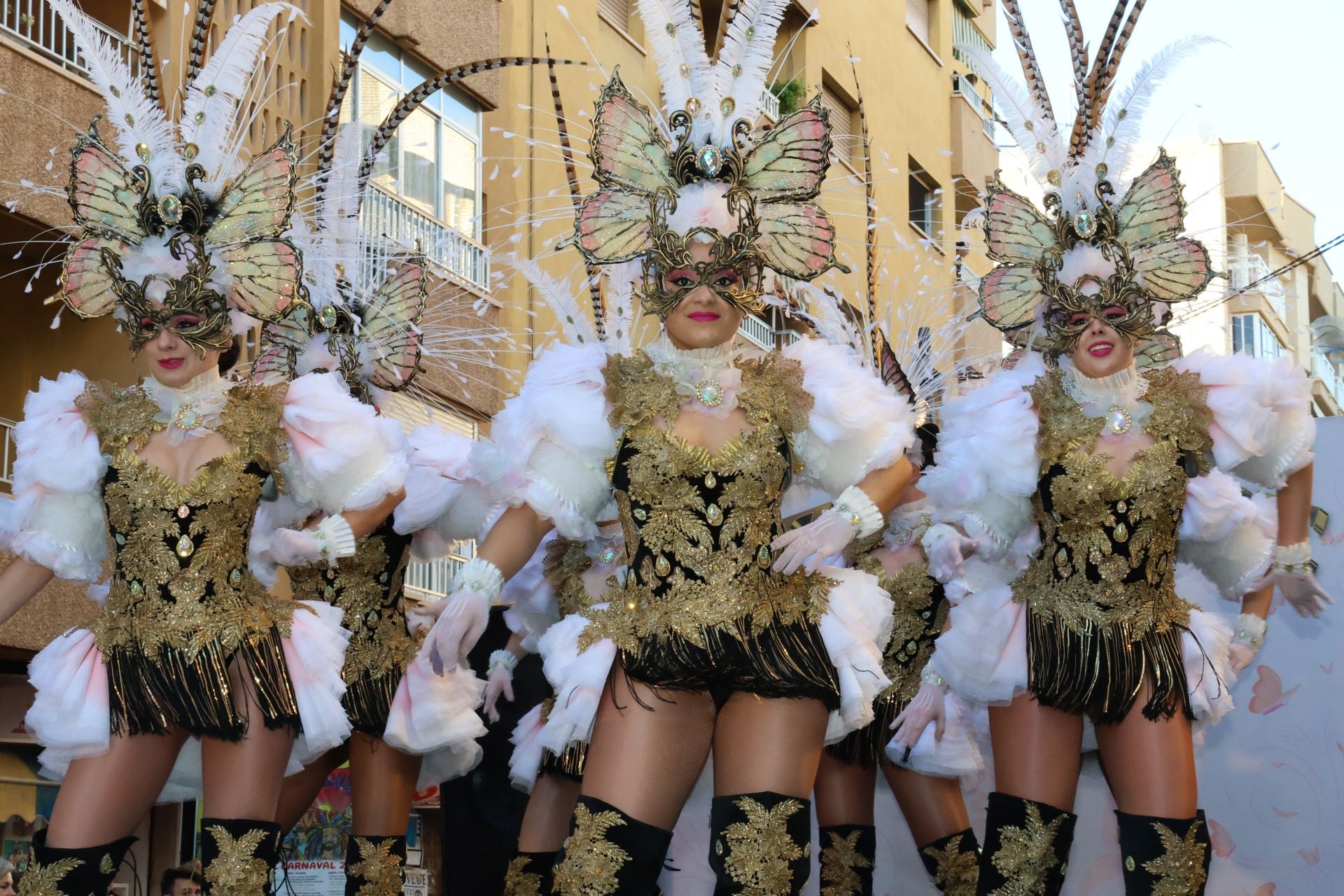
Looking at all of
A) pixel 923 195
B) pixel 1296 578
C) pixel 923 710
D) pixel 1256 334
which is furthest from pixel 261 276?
pixel 1256 334

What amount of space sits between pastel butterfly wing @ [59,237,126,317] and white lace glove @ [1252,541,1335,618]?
341cm

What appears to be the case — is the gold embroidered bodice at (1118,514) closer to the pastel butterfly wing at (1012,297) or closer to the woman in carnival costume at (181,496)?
the pastel butterfly wing at (1012,297)

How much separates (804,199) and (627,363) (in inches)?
26.0

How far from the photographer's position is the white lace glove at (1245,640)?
210 inches

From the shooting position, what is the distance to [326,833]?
12.1 m

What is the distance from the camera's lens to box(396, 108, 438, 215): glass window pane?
1383cm

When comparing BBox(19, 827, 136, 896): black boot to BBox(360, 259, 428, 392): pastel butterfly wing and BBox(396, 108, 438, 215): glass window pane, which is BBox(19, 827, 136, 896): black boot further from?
BBox(396, 108, 438, 215): glass window pane

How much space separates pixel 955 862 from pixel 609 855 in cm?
231

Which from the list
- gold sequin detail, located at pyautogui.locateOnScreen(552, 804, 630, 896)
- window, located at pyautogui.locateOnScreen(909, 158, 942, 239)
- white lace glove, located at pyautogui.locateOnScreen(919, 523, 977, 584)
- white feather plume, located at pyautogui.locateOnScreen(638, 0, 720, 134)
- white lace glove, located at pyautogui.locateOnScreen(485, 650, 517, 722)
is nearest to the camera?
gold sequin detail, located at pyautogui.locateOnScreen(552, 804, 630, 896)

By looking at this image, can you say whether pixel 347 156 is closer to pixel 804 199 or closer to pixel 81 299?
pixel 81 299

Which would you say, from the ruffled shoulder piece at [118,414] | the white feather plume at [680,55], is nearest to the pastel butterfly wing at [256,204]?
the ruffled shoulder piece at [118,414]

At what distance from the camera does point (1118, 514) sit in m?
5.11

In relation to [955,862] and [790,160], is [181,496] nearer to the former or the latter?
[790,160]

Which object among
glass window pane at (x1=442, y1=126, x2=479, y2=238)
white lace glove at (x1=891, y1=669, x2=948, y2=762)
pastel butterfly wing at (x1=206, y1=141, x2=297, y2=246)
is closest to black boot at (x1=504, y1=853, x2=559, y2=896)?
white lace glove at (x1=891, y1=669, x2=948, y2=762)
